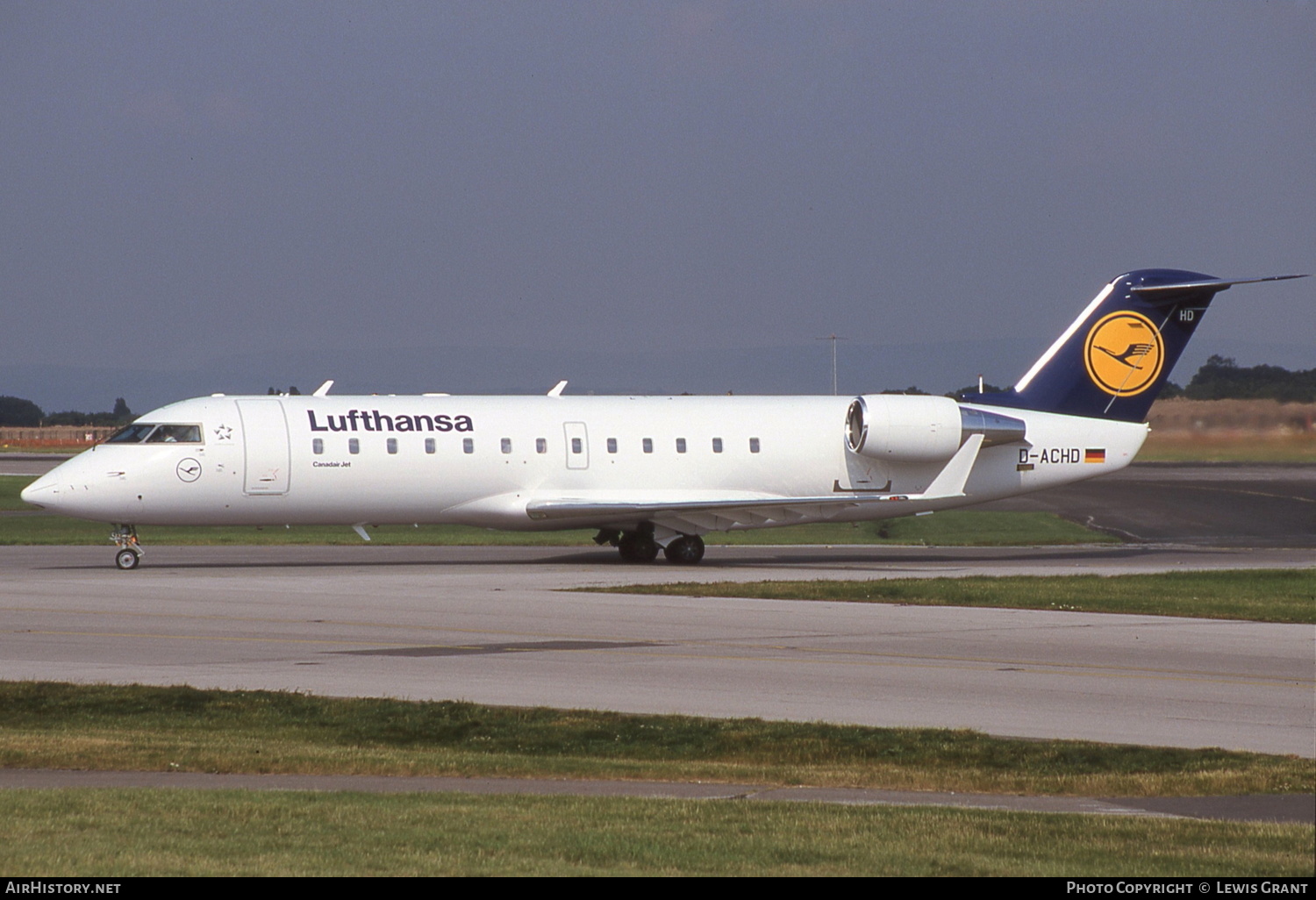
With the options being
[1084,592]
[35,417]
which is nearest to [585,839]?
[1084,592]

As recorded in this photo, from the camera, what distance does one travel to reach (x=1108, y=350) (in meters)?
37.6

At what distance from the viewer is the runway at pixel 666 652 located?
1538 cm

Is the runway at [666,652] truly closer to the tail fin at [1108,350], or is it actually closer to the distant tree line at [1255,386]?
the tail fin at [1108,350]

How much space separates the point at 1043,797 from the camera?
11.0m

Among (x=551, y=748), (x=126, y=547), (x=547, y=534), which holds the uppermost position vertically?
(x=126, y=547)

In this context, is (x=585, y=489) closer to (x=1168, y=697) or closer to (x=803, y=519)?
(x=803, y=519)

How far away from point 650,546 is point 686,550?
107cm

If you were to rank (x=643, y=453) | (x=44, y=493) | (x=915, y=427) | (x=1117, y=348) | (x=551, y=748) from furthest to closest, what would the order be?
(x=1117, y=348)
(x=915, y=427)
(x=643, y=453)
(x=44, y=493)
(x=551, y=748)

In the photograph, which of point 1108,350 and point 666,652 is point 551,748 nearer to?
point 666,652

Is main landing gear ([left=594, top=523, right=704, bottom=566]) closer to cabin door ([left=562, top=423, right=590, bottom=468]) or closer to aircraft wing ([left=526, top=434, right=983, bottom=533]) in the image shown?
aircraft wing ([left=526, top=434, right=983, bottom=533])

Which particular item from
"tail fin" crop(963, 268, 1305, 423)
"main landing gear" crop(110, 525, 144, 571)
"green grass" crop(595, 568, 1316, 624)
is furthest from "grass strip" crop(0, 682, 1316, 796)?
"tail fin" crop(963, 268, 1305, 423)

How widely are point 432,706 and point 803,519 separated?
21256mm

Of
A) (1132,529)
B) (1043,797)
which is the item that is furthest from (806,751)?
(1132,529)
